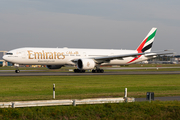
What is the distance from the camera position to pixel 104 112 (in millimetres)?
14633

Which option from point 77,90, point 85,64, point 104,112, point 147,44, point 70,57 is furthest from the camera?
point 147,44

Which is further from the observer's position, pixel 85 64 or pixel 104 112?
pixel 85 64

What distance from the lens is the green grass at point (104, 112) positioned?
13421mm

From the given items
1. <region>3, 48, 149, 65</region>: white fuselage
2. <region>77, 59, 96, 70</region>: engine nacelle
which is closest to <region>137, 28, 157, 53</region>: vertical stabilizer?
<region>3, 48, 149, 65</region>: white fuselage

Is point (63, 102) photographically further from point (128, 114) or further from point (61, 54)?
point (61, 54)

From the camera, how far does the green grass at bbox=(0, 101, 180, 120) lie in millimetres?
13421

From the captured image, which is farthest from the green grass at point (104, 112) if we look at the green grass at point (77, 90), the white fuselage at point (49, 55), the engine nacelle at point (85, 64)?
the white fuselage at point (49, 55)

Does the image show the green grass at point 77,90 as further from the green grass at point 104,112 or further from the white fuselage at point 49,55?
the white fuselage at point 49,55

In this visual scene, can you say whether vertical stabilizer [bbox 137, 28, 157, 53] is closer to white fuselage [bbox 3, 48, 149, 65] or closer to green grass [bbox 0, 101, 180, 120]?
white fuselage [bbox 3, 48, 149, 65]

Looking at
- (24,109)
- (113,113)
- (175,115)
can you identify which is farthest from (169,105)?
(24,109)

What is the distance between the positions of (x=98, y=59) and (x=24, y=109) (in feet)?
130

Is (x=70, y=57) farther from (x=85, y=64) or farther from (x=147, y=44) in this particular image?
(x=147, y=44)

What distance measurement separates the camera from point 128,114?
583 inches

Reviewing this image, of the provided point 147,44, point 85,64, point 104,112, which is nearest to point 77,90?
point 104,112
